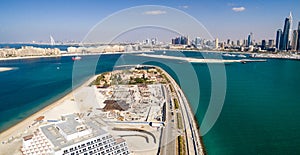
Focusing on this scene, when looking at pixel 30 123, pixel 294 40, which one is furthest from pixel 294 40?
pixel 30 123

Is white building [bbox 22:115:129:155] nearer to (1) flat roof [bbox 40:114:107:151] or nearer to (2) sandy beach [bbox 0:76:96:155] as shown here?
(1) flat roof [bbox 40:114:107:151]

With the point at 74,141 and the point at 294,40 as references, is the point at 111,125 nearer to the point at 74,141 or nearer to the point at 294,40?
the point at 74,141

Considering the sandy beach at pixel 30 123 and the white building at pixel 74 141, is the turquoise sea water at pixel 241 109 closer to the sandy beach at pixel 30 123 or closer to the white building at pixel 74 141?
the sandy beach at pixel 30 123

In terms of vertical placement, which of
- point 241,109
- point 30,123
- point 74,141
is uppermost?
point 74,141

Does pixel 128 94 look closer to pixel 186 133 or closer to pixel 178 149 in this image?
pixel 186 133

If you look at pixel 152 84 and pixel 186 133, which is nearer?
A: pixel 186 133

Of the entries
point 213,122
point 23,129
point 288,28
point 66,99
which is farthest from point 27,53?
point 288,28

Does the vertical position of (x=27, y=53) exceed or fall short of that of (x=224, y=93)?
it exceeds it

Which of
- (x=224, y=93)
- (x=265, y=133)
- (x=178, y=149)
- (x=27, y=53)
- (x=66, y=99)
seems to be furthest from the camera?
(x=27, y=53)

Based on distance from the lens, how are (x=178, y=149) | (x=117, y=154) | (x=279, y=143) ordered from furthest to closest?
(x=279, y=143)
(x=178, y=149)
(x=117, y=154)

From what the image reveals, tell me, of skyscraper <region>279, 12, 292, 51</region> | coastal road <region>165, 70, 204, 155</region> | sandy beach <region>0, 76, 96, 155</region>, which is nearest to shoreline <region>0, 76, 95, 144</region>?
sandy beach <region>0, 76, 96, 155</region>
